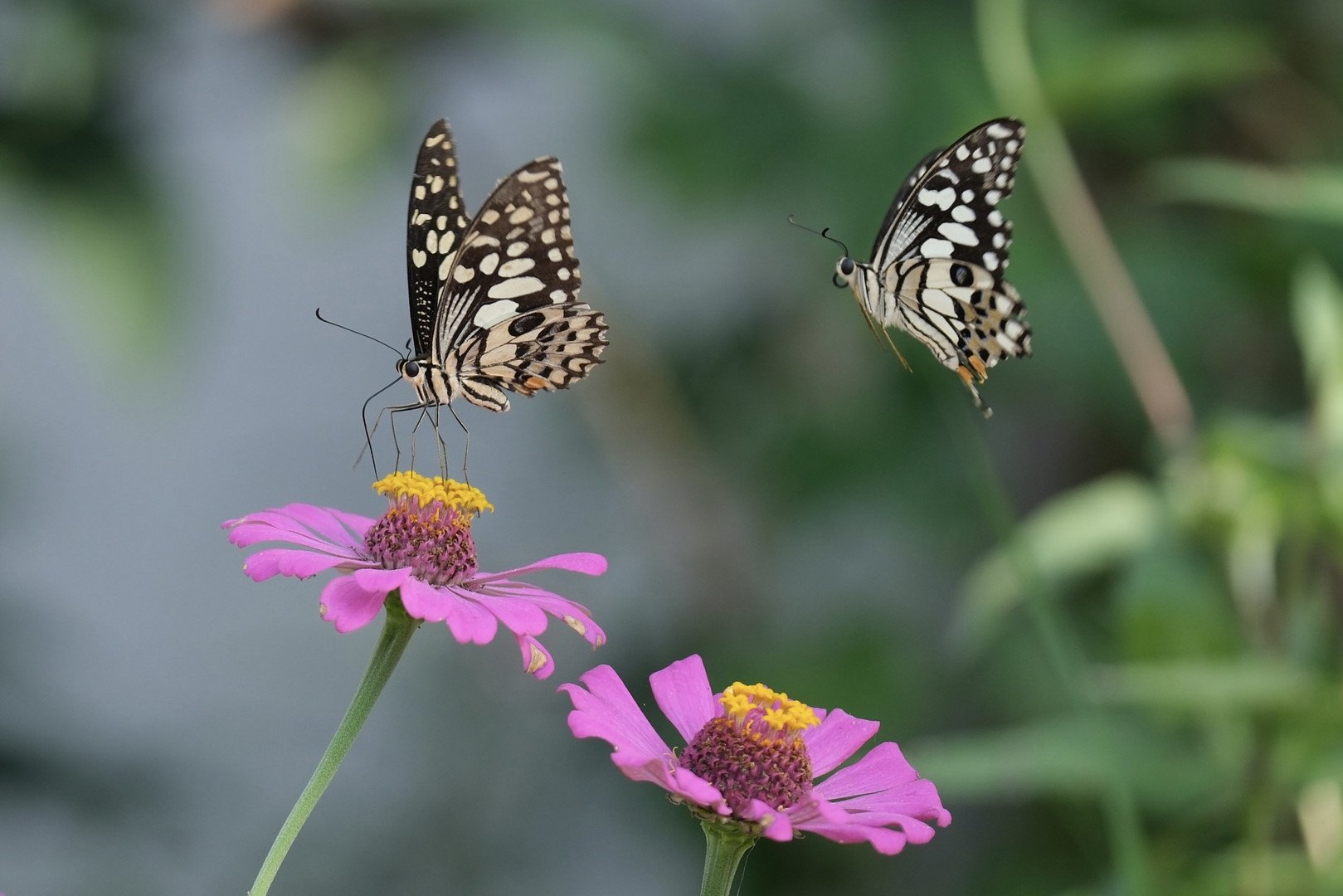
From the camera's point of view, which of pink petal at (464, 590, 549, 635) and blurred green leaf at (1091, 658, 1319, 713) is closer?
pink petal at (464, 590, 549, 635)

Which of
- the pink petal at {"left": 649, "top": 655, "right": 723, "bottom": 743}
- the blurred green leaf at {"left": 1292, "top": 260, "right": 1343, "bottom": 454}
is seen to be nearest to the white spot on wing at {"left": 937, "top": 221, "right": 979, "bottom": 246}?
the blurred green leaf at {"left": 1292, "top": 260, "right": 1343, "bottom": 454}

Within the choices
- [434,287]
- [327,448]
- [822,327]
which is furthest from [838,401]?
[434,287]

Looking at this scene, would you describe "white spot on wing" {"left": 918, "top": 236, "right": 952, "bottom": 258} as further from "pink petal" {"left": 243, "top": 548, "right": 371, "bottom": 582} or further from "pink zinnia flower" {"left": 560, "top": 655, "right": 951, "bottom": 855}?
"pink petal" {"left": 243, "top": 548, "right": 371, "bottom": 582}

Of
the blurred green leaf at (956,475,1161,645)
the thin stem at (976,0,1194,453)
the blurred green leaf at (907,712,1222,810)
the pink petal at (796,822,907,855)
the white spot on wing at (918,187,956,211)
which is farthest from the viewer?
the thin stem at (976,0,1194,453)

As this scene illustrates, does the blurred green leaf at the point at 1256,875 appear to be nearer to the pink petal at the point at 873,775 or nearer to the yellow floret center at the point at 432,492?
the pink petal at the point at 873,775

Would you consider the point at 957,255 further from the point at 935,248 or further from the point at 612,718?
the point at 612,718

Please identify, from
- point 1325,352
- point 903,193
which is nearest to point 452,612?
point 903,193

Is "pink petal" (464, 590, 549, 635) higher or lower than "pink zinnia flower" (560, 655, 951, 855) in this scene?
higher
